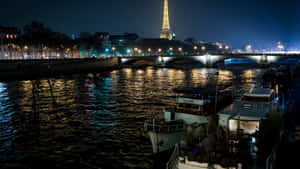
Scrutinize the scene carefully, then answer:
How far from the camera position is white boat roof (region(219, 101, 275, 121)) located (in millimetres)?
15953

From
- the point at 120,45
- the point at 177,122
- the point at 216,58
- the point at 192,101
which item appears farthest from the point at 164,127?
the point at 120,45

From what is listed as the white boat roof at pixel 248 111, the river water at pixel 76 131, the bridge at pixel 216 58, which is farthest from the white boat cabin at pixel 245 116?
the bridge at pixel 216 58

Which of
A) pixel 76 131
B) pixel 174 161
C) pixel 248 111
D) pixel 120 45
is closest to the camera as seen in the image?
pixel 174 161

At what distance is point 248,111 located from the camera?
56.5 feet

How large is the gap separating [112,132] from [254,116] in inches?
433

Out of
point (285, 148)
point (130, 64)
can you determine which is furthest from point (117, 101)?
point (130, 64)

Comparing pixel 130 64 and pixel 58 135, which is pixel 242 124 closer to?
pixel 58 135

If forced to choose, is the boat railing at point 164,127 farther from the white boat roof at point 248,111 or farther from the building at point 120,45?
the building at point 120,45

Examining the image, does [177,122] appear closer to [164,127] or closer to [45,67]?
[164,127]

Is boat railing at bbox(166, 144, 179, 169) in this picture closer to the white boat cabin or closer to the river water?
the river water

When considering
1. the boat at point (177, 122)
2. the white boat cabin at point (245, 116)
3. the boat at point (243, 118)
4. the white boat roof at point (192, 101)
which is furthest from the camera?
the white boat roof at point (192, 101)

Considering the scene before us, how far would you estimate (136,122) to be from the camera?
23.5 metres

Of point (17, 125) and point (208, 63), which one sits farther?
point (208, 63)

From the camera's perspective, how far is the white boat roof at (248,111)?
52.3 ft
